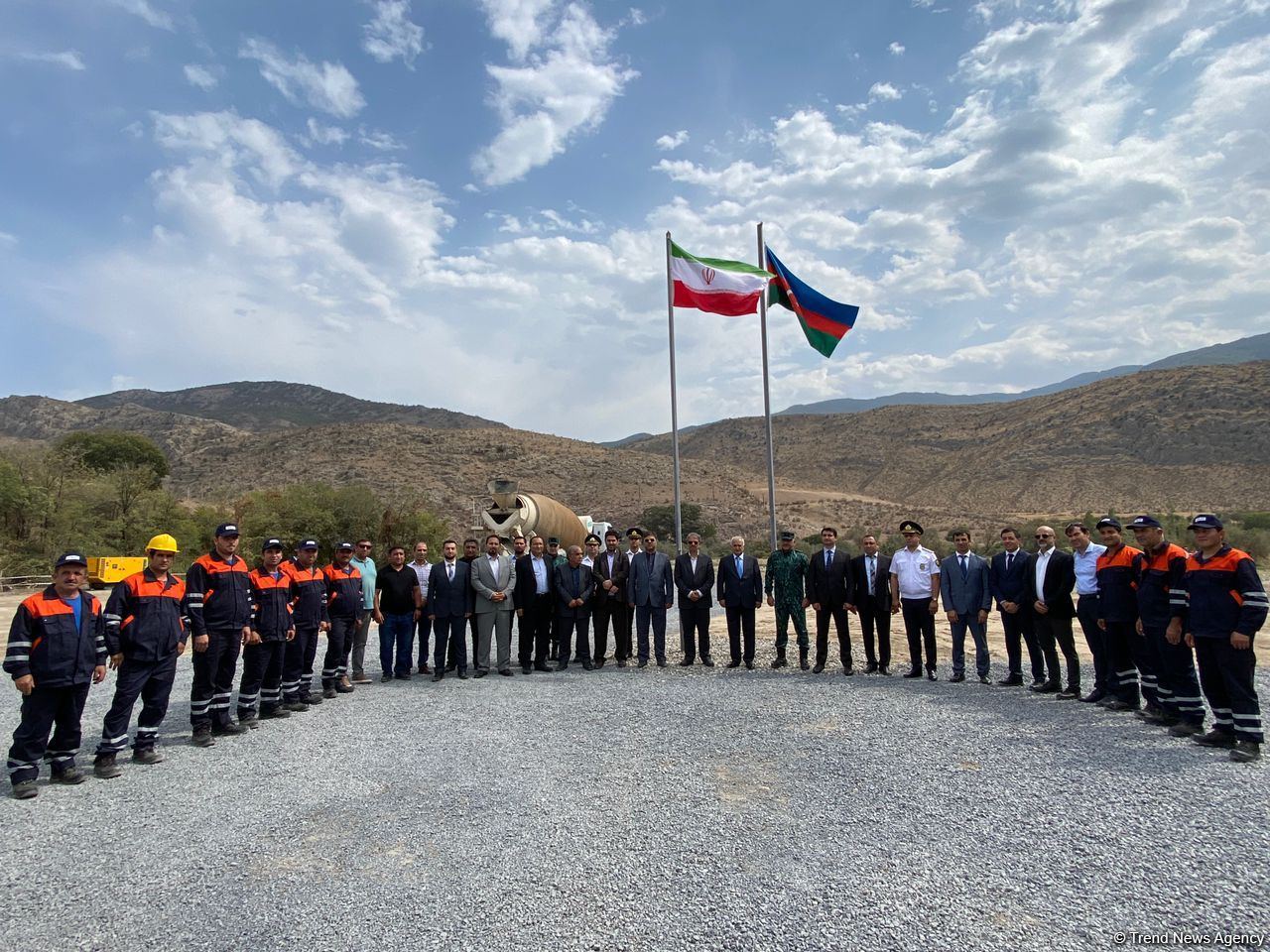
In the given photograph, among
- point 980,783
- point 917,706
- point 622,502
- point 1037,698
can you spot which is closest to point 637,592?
point 917,706

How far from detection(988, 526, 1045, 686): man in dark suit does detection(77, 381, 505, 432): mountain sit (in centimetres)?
11077

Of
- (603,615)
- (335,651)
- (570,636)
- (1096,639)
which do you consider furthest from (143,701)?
(1096,639)

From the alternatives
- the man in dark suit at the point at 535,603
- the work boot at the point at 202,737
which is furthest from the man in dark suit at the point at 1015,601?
the work boot at the point at 202,737

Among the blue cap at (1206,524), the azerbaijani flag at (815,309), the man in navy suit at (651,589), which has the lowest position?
the man in navy suit at (651,589)

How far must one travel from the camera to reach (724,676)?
962 cm

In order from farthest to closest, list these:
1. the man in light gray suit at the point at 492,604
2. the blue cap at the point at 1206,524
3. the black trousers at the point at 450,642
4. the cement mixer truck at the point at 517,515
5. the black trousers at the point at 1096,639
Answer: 1. the cement mixer truck at the point at 517,515
2. the man in light gray suit at the point at 492,604
3. the black trousers at the point at 450,642
4. the black trousers at the point at 1096,639
5. the blue cap at the point at 1206,524

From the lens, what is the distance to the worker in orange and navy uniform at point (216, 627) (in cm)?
682

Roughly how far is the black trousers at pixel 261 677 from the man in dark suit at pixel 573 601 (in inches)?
144

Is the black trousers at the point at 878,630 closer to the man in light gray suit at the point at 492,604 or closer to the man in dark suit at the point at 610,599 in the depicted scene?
the man in dark suit at the point at 610,599

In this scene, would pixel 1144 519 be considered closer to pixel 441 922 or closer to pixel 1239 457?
pixel 441 922

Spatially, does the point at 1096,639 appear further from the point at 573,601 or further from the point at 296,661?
the point at 296,661

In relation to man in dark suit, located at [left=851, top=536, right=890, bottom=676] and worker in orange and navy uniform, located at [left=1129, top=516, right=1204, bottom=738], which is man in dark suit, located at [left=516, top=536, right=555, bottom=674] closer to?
man in dark suit, located at [left=851, top=536, right=890, bottom=676]

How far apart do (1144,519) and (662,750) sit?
16.5 feet

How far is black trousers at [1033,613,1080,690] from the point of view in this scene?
26.6 ft
